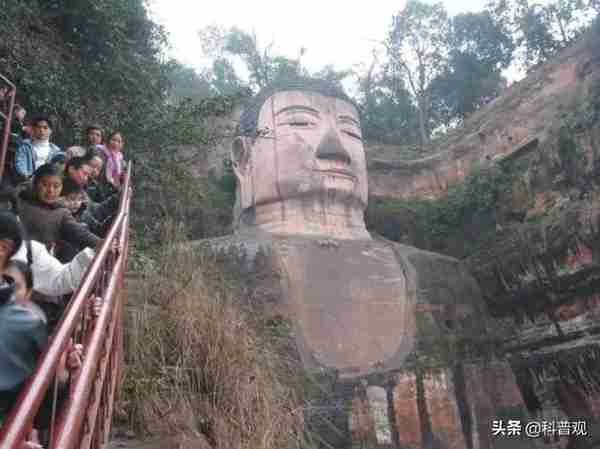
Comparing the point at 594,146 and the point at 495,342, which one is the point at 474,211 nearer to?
the point at 594,146

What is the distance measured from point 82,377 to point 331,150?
7.11 metres

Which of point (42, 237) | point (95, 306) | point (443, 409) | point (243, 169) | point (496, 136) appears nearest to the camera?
point (95, 306)

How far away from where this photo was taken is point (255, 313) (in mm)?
6309

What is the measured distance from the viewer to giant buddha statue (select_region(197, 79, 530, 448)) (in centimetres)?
677

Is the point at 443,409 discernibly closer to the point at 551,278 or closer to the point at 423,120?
the point at 551,278

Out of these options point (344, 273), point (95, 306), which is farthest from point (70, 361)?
point (344, 273)

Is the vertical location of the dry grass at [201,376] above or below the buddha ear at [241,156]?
below

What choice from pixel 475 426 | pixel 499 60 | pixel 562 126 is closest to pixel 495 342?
pixel 475 426

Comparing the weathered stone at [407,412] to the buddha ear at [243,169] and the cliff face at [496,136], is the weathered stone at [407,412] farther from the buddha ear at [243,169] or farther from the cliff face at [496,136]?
the cliff face at [496,136]

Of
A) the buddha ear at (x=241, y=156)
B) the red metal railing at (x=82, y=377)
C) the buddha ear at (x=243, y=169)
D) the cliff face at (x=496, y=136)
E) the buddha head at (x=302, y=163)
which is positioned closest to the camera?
the red metal railing at (x=82, y=377)

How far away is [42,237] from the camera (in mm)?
3082

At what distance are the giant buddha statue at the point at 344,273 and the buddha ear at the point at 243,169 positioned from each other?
0.06ft

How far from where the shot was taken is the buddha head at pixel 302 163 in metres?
8.84

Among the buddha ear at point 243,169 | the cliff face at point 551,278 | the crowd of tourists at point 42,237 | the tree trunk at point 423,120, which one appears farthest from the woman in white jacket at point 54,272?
the tree trunk at point 423,120
